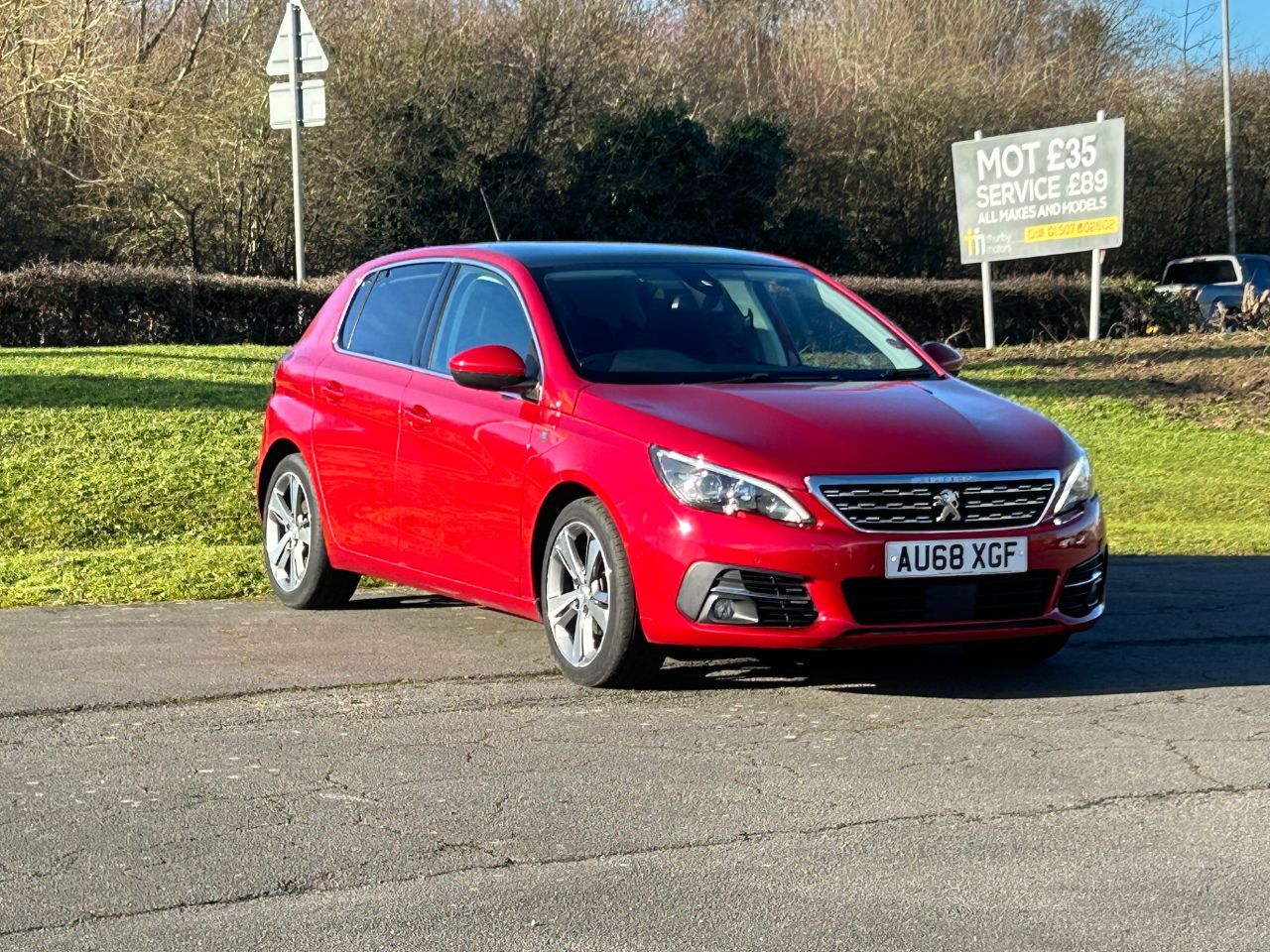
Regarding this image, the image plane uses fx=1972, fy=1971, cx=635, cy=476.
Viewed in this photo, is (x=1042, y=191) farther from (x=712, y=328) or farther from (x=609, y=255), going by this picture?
(x=712, y=328)

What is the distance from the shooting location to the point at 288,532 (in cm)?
926

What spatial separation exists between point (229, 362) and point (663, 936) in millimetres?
14713

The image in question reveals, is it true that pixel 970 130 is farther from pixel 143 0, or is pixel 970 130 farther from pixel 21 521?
pixel 21 521

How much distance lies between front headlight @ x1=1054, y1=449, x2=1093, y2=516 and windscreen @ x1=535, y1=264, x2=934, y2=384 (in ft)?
3.25

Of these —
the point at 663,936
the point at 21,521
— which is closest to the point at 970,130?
the point at 21,521

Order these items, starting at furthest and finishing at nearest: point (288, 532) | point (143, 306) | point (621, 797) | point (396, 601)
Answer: point (143, 306) → point (396, 601) → point (288, 532) → point (621, 797)

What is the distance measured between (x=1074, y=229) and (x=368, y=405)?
1700 cm

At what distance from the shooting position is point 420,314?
8.45 meters

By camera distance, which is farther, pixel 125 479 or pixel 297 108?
pixel 297 108

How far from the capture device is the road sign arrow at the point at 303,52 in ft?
81.6

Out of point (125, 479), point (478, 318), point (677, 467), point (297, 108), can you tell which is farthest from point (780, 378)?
point (297, 108)

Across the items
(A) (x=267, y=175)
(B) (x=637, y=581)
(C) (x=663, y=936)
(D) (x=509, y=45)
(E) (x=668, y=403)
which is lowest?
(C) (x=663, y=936)

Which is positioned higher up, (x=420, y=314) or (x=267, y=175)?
(x=267, y=175)

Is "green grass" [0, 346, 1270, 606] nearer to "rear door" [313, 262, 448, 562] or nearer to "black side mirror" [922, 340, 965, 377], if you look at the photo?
"rear door" [313, 262, 448, 562]
